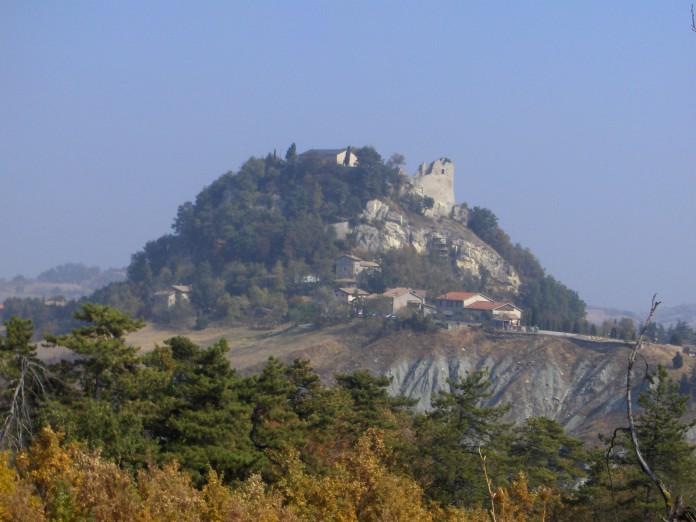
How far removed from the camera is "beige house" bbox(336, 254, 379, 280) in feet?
289

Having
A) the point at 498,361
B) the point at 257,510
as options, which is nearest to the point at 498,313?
the point at 498,361

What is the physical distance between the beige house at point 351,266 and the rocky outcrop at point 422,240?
460cm

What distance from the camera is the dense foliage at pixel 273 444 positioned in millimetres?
15406

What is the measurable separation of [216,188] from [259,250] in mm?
14782

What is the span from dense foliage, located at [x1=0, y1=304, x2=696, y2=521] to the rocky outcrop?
65.8 metres

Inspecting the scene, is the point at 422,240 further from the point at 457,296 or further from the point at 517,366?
the point at 517,366

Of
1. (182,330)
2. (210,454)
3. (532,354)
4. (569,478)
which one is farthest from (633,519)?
(182,330)

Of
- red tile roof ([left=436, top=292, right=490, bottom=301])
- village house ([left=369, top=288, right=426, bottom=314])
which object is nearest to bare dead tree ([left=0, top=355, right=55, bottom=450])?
village house ([left=369, top=288, right=426, bottom=314])

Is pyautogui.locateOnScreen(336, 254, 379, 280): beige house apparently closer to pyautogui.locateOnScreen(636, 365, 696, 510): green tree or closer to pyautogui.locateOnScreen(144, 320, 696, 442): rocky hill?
pyautogui.locateOnScreen(144, 320, 696, 442): rocky hill

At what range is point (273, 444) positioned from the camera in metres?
21.6

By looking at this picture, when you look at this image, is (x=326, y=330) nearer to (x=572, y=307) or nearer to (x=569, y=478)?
(x=572, y=307)

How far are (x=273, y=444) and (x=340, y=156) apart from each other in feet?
276

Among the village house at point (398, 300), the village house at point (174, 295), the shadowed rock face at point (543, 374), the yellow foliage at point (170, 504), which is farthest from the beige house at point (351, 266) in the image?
the yellow foliage at point (170, 504)

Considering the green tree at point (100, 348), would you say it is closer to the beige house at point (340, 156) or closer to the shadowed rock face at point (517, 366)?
the shadowed rock face at point (517, 366)
